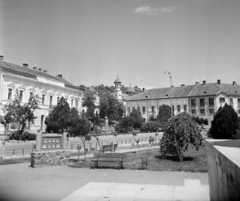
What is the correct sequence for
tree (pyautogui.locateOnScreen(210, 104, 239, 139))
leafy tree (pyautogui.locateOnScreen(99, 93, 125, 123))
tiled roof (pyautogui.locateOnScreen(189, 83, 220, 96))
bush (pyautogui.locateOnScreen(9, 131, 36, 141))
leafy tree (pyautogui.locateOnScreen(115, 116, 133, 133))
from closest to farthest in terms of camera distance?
tree (pyautogui.locateOnScreen(210, 104, 239, 139))
bush (pyautogui.locateOnScreen(9, 131, 36, 141))
leafy tree (pyautogui.locateOnScreen(115, 116, 133, 133))
leafy tree (pyautogui.locateOnScreen(99, 93, 125, 123))
tiled roof (pyautogui.locateOnScreen(189, 83, 220, 96))

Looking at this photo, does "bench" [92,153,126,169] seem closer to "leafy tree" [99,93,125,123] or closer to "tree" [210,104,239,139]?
"tree" [210,104,239,139]

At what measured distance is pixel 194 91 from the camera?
7462cm

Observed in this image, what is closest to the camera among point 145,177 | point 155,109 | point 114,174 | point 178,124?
point 145,177

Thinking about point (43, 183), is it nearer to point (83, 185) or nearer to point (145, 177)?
point (83, 185)

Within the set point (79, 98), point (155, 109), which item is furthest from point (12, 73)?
point (155, 109)

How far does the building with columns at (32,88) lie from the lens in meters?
39.5

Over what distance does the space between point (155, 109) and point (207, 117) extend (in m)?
17.2

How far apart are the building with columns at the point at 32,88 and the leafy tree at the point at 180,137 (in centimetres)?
3023

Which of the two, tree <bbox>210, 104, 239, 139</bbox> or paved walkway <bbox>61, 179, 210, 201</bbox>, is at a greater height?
tree <bbox>210, 104, 239, 139</bbox>

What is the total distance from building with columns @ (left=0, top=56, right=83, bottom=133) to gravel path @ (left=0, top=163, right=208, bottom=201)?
1136 inches

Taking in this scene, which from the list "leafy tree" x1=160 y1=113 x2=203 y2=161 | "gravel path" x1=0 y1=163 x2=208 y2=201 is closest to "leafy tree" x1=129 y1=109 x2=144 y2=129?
A: "leafy tree" x1=160 y1=113 x2=203 y2=161

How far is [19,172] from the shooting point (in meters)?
11.3

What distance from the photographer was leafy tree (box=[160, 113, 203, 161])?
14.6m

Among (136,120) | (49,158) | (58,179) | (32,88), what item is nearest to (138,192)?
(58,179)
